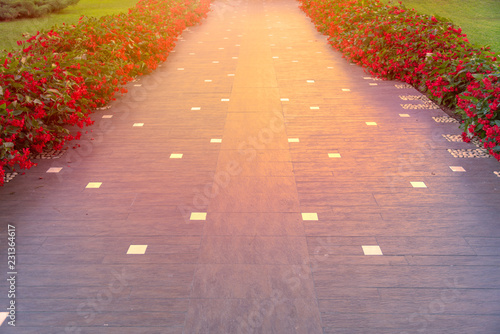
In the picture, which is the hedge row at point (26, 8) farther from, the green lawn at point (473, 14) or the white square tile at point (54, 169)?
the green lawn at point (473, 14)

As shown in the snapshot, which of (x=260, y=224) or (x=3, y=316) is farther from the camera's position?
(x=260, y=224)

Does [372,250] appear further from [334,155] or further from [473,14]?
[473,14]

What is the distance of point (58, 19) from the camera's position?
13.5 meters

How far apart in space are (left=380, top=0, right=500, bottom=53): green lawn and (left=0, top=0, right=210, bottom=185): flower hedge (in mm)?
7039

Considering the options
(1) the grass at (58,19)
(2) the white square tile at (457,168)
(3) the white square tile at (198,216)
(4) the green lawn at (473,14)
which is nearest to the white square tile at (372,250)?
(3) the white square tile at (198,216)

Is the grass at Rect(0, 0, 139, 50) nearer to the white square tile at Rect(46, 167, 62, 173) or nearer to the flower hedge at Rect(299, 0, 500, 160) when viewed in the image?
the white square tile at Rect(46, 167, 62, 173)

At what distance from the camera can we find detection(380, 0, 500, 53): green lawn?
9203mm

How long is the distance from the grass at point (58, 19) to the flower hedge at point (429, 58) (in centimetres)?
765

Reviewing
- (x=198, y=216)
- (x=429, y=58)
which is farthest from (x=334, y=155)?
(x=429, y=58)

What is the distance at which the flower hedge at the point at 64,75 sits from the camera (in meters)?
3.70

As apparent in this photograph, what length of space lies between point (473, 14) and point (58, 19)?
1498 cm

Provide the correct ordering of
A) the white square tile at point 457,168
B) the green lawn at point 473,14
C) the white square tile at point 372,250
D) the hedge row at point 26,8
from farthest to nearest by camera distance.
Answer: the hedge row at point 26,8 → the green lawn at point 473,14 → the white square tile at point 457,168 → the white square tile at point 372,250

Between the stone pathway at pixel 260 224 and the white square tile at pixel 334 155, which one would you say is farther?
the white square tile at pixel 334 155

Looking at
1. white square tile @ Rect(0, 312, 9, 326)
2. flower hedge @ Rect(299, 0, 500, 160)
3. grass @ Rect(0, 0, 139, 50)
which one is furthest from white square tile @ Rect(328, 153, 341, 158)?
grass @ Rect(0, 0, 139, 50)
